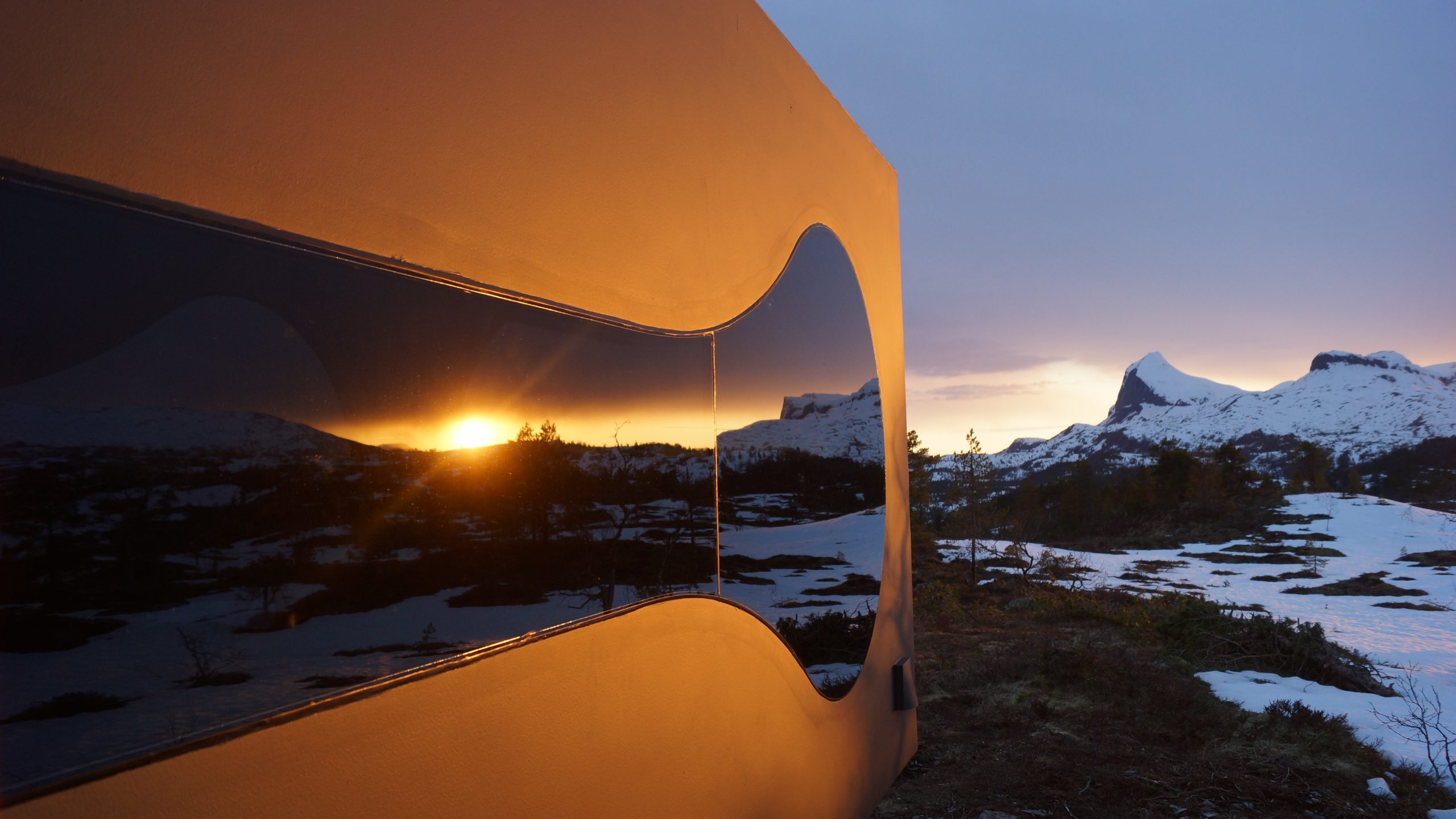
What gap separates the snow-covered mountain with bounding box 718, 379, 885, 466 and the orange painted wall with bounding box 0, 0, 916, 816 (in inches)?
15.0

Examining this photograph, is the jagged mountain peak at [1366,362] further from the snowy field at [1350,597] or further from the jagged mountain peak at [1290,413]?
the snowy field at [1350,597]

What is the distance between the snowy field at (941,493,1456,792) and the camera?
21.7 ft

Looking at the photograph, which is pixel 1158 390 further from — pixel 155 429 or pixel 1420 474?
pixel 155 429

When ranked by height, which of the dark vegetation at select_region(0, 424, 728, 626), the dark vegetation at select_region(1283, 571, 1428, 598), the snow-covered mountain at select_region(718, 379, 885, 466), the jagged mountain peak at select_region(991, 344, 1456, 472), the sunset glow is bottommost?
the dark vegetation at select_region(1283, 571, 1428, 598)

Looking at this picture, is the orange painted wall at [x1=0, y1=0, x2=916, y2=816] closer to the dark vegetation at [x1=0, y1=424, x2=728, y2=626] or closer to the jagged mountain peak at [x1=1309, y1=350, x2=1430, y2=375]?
the dark vegetation at [x1=0, y1=424, x2=728, y2=626]

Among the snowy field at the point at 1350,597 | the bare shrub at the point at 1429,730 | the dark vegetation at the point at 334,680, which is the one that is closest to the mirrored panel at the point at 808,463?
the dark vegetation at the point at 334,680

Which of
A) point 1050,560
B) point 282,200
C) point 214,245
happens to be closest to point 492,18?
point 282,200

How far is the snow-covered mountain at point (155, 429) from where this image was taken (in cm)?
69

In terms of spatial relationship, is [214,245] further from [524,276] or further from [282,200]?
[524,276]

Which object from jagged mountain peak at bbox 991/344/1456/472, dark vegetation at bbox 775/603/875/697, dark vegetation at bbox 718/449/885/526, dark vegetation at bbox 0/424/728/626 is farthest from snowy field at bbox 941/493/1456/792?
jagged mountain peak at bbox 991/344/1456/472

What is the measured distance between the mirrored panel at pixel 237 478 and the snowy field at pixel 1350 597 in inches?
253

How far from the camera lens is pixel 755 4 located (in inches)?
105

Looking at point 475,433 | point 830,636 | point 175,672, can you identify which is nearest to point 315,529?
point 175,672

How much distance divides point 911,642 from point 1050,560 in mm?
13399
